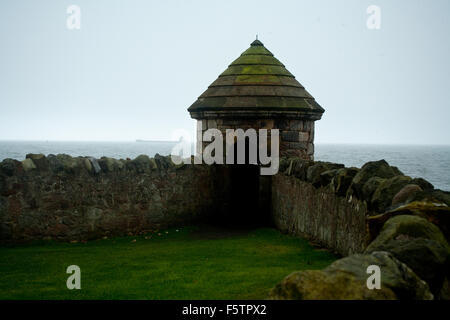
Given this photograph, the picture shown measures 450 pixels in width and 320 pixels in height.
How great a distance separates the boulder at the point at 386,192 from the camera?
514cm

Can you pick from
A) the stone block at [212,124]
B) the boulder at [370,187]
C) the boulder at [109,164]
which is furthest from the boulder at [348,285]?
the stone block at [212,124]

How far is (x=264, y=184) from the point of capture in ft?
40.2

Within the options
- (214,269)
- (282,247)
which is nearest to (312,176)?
(282,247)

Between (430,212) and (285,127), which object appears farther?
(285,127)

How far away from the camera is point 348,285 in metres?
2.84

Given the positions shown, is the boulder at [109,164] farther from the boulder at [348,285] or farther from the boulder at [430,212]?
the boulder at [348,285]

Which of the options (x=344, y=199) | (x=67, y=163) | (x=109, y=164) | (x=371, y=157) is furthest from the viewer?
(x=371, y=157)

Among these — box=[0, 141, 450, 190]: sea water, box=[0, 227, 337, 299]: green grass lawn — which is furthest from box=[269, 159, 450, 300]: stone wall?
box=[0, 141, 450, 190]: sea water

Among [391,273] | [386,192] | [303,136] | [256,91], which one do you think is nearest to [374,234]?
[386,192]

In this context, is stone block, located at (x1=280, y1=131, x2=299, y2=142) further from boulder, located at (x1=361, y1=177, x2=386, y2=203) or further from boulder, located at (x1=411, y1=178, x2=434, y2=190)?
boulder, located at (x1=411, y1=178, x2=434, y2=190)

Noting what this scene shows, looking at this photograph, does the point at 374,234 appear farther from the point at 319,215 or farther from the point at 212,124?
the point at 212,124

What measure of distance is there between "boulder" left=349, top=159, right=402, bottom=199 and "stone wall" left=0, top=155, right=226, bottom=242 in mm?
5314

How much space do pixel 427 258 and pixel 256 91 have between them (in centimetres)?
1015
